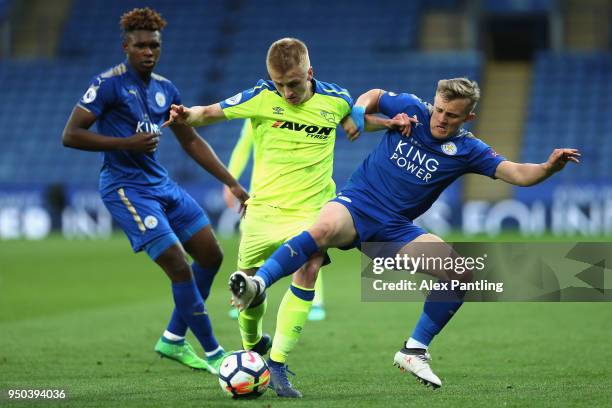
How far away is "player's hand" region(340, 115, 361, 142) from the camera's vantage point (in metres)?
6.37

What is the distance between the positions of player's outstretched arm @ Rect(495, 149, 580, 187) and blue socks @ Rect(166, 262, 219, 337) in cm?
232

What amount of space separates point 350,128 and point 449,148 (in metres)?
0.60

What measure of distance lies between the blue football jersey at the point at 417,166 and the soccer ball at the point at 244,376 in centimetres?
123

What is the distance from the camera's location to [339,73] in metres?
26.6

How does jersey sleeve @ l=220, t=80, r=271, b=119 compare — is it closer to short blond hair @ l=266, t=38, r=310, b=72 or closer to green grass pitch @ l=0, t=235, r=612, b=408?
short blond hair @ l=266, t=38, r=310, b=72

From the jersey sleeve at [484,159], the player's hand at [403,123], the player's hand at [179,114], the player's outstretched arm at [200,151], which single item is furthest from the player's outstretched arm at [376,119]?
the player's outstretched arm at [200,151]

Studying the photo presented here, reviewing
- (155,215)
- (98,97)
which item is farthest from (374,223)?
(98,97)

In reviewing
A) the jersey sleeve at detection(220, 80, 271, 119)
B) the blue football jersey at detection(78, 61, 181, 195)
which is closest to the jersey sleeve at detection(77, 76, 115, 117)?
the blue football jersey at detection(78, 61, 181, 195)

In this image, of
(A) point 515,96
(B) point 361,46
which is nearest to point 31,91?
(B) point 361,46

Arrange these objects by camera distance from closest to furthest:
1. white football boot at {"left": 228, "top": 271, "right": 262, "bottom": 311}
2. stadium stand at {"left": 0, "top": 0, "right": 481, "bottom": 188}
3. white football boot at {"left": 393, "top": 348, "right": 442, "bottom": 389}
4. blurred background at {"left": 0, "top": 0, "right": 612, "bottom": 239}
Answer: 1. white football boot at {"left": 228, "top": 271, "right": 262, "bottom": 311}
2. white football boot at {"left": 393, "top": 348, "right": 442, "bottom": 389}
3. blurred background at {"left": 0, "top": 0, "right": 612, "bottom": 239}
4. stadium stand at {"left": 0, "top": 0, "right": 481, "bottom": 188}

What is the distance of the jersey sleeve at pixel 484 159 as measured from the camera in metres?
6.28

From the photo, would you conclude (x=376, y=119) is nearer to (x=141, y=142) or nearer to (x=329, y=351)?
(x=141, y=142)

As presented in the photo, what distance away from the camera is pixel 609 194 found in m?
21.1

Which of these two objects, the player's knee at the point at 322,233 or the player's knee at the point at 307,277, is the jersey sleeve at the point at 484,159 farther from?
the player's knee at the point at 307,277
